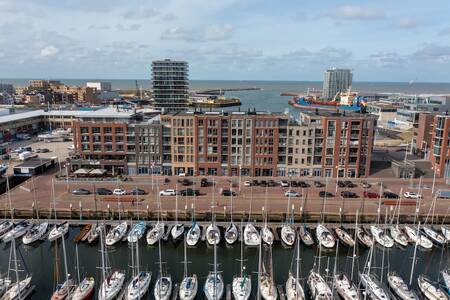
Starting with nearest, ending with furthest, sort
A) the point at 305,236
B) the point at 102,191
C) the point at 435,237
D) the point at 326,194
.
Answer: the point at 305,236 < the point at 435,237 < the point at 102,191 < the point at 326,194

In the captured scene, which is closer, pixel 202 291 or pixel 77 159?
pixel 202 291

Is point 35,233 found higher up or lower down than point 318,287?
higher up

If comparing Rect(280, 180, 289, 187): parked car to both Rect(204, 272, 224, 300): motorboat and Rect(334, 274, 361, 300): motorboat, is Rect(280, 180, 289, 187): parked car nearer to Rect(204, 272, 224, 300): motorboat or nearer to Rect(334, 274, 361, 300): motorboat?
Rect(334, 274, 361, 300): motorboat

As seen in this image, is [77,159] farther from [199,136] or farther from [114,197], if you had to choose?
[199,136]

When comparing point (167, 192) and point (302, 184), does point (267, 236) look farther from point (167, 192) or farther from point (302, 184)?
point (302, 184)

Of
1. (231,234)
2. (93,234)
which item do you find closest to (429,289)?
(231,234)

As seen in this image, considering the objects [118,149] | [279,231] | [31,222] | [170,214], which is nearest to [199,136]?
[118,149]

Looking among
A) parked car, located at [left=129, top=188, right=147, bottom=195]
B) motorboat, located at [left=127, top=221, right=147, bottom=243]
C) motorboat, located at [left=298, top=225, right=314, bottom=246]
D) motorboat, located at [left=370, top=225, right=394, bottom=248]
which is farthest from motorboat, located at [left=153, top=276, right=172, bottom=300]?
motorboat, located at [left=370, top=225, right=394, bottom=248]
